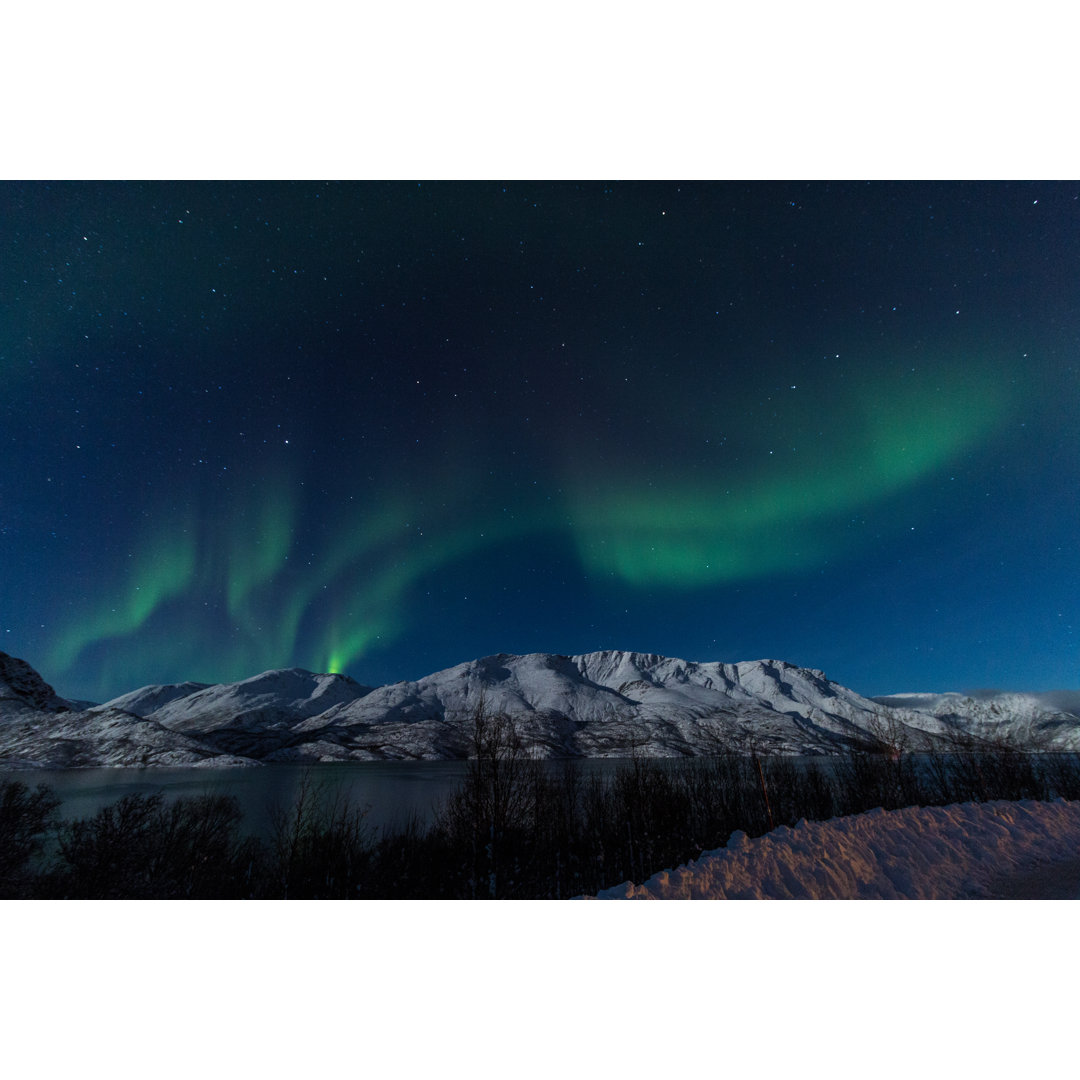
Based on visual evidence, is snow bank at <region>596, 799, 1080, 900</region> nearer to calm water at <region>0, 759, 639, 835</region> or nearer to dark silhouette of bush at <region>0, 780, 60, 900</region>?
dark silhouette of bush at <region>0, 780, 60, 900</region>

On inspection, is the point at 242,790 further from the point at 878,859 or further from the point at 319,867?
the point at 878,859

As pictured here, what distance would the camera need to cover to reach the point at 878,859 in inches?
274

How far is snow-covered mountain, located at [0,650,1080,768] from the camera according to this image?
157ft

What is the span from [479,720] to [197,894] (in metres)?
7.22

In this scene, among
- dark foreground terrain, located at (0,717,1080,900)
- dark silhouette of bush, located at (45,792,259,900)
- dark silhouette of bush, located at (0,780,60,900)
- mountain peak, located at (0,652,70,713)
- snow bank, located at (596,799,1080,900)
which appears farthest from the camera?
mountain peak, located at (0,652,70,713)

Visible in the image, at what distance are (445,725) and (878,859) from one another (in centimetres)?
13508

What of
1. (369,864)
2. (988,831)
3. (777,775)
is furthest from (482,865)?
(777,775)

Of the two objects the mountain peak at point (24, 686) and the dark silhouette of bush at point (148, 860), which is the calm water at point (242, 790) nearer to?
the dark silhouette of bush at point (148, 860)

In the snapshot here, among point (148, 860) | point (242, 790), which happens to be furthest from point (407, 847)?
point (242, 790)

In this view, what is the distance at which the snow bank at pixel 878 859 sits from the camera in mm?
6289

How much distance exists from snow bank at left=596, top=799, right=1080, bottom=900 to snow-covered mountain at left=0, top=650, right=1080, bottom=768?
11926mm

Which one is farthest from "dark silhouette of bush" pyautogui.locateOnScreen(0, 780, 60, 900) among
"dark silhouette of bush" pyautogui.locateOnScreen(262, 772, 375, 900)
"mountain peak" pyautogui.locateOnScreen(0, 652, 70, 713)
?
"mountain peak" pyautogui.locateOnScreen(0, 652, 70, 713)

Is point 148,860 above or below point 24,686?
below

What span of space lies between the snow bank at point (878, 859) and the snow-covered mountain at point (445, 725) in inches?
470
